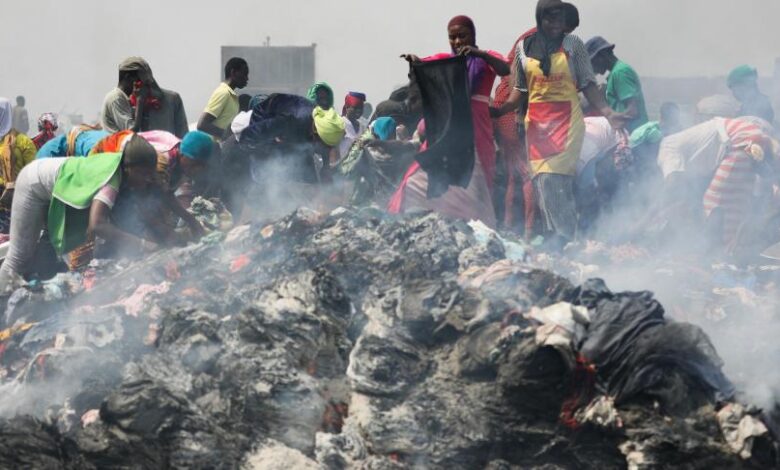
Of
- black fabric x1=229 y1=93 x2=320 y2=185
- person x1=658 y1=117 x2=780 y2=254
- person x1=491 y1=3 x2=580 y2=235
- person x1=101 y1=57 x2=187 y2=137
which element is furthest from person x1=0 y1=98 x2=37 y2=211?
person x1=658 y1=117 x2=780 y2=254

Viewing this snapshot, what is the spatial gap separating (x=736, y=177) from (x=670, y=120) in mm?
1846

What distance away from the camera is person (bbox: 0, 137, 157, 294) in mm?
5695

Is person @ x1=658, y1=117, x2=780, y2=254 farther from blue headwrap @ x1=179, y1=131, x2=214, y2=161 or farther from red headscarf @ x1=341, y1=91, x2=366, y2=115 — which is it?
red headscarf @ x1=341, y1=91, x2=366, y2=115

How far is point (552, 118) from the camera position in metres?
6.26

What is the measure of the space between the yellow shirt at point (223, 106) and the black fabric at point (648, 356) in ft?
15.8

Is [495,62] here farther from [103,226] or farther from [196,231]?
[103,226]

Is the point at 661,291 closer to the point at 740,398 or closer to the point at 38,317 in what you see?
the point at 740,398

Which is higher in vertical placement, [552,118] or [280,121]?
[552,118]

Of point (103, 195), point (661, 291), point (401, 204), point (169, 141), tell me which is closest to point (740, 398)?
point (661, 291)

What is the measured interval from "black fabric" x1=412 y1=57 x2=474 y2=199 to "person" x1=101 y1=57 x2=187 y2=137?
2.57 m

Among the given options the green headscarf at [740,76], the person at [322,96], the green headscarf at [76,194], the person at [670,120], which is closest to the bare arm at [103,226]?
the green headscarf at [76,194]

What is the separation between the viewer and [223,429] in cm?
405

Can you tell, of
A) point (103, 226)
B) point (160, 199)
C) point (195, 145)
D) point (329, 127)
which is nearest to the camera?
point (103, 226)

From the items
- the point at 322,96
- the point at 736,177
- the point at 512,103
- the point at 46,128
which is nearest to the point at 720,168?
the point at 736,177
